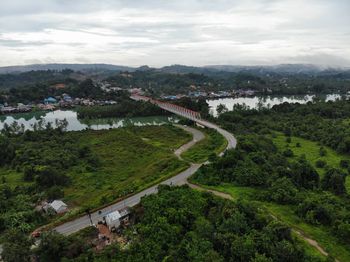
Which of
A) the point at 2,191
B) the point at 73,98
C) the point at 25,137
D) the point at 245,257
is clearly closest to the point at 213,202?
the point at 245,257

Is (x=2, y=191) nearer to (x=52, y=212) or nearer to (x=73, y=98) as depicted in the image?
(x=52, y=212)

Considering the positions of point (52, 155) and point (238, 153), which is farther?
point (52, 155)

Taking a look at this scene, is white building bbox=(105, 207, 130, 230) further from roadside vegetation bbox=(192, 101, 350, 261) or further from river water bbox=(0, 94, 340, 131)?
river water bbox=(0, 94, 340, 131)

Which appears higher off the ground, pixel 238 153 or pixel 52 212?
pixel 238 153

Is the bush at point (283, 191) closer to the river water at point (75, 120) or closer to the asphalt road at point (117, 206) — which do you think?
the asphalt road at point (117, 206)

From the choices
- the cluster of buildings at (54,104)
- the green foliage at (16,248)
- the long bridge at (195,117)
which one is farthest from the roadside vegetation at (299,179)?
the cluster of buildings at (54,104)

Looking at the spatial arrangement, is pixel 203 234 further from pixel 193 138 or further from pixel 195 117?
pixel 195 117

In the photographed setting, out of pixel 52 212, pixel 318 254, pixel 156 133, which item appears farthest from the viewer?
pixel 156 133
